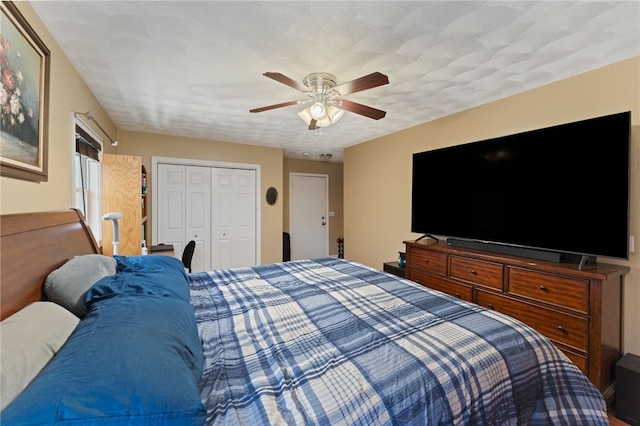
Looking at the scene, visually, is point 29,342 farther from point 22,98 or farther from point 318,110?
point 318,110

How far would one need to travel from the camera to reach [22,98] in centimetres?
128

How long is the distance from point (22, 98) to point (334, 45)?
1673mm

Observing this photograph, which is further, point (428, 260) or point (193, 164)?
point (193, 164)

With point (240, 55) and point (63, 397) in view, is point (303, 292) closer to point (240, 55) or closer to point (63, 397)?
point (63, 397)

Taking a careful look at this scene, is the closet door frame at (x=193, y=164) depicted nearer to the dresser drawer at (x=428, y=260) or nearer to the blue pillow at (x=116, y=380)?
the dresser drawer at (x=428, y=260)

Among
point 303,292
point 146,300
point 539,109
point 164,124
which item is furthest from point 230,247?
point 539,109

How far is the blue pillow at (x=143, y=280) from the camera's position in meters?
1.10

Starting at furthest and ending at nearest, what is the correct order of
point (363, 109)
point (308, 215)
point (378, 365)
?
point (308, 215)
point (363, 109)
point (378, 365)

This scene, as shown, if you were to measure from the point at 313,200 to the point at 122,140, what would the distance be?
3.55m

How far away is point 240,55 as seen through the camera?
6.22 ft

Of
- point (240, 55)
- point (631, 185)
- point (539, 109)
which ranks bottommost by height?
point (631, 185)

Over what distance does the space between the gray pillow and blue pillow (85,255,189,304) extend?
4cm

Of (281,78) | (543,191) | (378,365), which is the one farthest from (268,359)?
(543,191)

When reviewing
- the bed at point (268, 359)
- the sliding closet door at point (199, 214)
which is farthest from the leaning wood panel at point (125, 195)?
the sliding closet door at point (199, 214)
